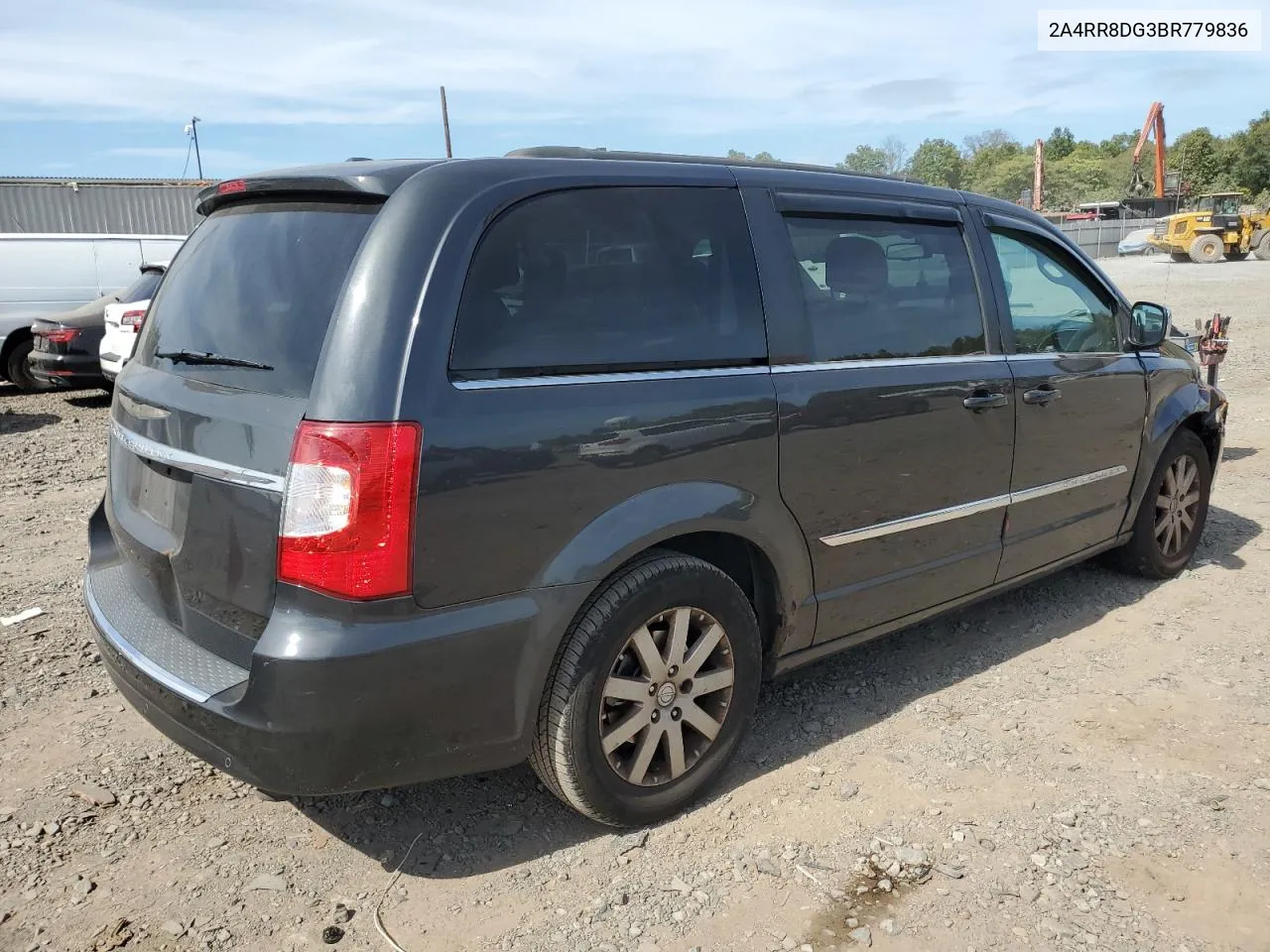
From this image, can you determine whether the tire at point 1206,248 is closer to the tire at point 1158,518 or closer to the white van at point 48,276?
the white van at point 48,276

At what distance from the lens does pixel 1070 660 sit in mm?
4156

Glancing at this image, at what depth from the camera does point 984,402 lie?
12.1ft

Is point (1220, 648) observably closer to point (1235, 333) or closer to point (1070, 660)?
point (1070, 660)

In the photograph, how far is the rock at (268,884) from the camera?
8.85ft

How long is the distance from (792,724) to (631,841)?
3.00 feet

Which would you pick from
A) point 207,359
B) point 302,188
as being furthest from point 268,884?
point 302,188

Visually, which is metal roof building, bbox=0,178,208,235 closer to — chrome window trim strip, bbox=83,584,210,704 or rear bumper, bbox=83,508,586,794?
chrome window trim strip, bbox=83,584,210,704

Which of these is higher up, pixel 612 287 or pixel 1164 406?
pixel 612 287

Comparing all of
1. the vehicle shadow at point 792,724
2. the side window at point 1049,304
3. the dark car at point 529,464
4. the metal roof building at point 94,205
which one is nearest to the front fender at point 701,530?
the dark car at point 529,464

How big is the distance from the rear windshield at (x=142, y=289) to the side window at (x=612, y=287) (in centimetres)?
952

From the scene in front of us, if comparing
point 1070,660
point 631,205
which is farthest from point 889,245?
point 1070,660

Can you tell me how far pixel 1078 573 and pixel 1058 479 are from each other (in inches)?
51.9

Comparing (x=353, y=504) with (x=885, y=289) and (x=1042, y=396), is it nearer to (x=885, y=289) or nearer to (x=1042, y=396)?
(x=885, y=289)

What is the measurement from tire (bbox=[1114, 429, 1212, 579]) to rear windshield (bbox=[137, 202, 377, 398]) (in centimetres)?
396
